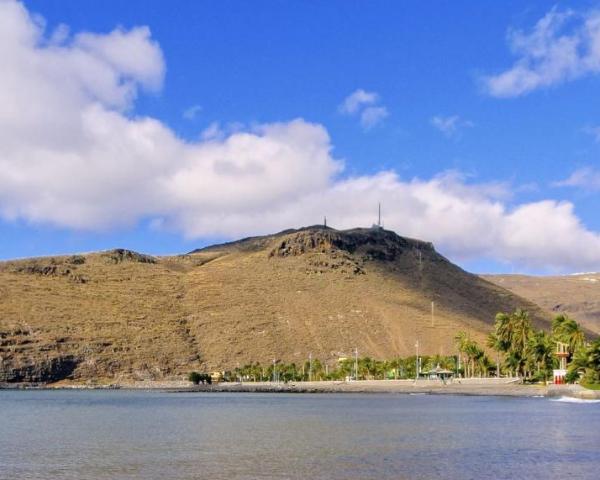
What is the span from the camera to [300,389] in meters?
164

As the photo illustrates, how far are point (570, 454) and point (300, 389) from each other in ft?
387

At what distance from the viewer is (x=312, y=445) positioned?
56.0 meters

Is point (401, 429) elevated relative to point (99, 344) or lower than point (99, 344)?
lower

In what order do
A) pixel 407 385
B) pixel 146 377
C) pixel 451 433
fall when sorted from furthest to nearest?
pixel 146 377 < pixel 407 385 < pixel 451 433

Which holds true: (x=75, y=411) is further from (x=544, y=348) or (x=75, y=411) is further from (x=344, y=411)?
(x=544, y=348)

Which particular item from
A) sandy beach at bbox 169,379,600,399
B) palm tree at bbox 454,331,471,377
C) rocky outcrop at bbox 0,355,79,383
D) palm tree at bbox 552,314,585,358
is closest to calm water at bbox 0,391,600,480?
sandy beach at bbox 169,379,600,399

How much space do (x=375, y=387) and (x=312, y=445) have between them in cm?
9974

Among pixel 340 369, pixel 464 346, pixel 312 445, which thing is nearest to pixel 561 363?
pixel 464 346

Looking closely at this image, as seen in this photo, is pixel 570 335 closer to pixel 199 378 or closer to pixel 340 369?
pixel 340 369

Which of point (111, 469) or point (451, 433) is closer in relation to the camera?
point (111, 469)

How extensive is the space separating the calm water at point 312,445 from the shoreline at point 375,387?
2453 centimetres

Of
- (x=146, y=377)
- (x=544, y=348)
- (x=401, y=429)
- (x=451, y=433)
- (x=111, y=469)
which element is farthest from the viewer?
(x=146, y=377)

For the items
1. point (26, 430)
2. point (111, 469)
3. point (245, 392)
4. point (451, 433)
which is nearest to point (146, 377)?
point (245, 392)

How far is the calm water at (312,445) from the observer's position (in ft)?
142
